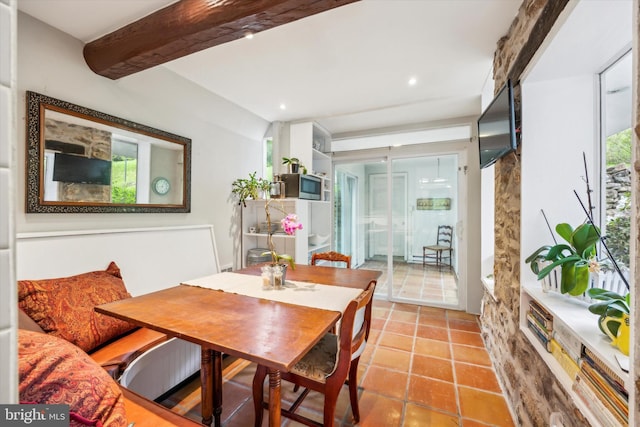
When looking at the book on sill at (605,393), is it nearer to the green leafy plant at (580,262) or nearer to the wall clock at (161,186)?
the green leafy plant at (580,262)

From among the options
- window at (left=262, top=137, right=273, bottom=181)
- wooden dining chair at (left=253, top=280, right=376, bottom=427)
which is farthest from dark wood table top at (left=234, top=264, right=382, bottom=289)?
window at (left=262, top=137, right=273, bottom=181)

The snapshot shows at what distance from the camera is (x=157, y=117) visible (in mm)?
2506

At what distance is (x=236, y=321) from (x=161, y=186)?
187 cm

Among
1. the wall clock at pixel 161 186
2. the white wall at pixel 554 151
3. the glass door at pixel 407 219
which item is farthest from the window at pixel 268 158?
the white wall at pixel 554 151

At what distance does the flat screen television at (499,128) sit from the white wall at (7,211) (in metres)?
1.96

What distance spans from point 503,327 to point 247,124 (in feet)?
11.6

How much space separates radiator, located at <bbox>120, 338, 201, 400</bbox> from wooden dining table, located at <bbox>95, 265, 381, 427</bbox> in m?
0.38

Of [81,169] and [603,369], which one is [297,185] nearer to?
[81,169]

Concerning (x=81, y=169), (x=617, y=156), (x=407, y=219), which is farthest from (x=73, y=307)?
(x=407, y=219)

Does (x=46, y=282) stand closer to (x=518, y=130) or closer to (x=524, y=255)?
(x=524, y=255)

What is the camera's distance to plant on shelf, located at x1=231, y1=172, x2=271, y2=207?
3.37 metres

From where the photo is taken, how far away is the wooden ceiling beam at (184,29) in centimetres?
147

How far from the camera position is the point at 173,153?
2660 millimetres

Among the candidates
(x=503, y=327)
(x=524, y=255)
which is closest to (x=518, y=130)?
(x=524, y=255)
